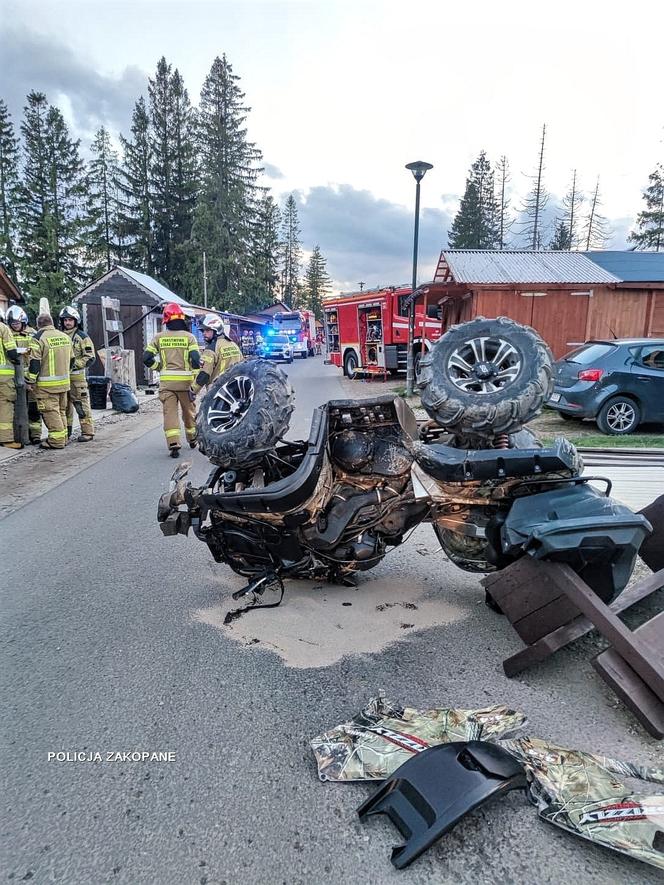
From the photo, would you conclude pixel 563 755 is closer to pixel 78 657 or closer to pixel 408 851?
pixel 408 851

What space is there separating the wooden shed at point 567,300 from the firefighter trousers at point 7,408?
10.8 meters

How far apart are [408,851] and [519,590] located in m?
1.31

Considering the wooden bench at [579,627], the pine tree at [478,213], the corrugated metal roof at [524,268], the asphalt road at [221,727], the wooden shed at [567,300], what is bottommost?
the asphalt road at [221,727]

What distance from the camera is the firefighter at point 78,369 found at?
9.75 metres

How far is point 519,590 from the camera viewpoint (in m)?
2.70

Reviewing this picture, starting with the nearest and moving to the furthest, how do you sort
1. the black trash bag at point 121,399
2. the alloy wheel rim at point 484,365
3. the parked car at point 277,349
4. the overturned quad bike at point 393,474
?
the overturned quad bike at point 393,474 < the alloy wheel rim at point 484,365 < the black trash bag at point 121,399 < the parked car at point 277,349

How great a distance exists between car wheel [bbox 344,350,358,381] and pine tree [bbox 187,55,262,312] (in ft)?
105

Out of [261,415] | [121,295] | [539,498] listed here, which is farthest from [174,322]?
[121,295]

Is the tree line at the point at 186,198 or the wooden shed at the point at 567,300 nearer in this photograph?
the wooden shed at the point at 567,300

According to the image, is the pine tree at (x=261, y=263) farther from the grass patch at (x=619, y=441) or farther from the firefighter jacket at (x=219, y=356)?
the grass patch at (x=619, y=441)

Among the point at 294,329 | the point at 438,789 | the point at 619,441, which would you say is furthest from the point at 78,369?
the point at 294,329

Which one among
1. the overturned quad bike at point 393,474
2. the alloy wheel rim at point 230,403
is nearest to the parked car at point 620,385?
the overturned quad bike at point 393,474

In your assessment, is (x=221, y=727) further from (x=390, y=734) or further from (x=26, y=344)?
(x=26, y=344)

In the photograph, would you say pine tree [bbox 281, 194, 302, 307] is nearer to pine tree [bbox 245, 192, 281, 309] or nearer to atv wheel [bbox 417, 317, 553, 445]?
pine tree [bbox 245, 192, 281, 309]
